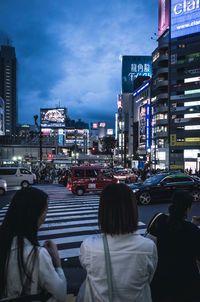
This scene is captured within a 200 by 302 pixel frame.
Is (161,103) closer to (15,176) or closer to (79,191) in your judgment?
(15,176)

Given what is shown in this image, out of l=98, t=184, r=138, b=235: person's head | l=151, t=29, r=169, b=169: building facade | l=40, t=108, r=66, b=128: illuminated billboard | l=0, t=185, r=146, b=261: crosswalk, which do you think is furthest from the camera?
l=40, t=108, r=66, b=128: illuminated billboard

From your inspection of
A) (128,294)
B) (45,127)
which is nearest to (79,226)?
(128,294)

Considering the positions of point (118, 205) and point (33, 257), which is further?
point (118, 205)

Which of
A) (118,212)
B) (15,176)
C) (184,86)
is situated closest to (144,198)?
(118,212)

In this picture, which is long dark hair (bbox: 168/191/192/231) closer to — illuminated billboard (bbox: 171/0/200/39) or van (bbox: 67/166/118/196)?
van (bbox: 67/166/118/196)

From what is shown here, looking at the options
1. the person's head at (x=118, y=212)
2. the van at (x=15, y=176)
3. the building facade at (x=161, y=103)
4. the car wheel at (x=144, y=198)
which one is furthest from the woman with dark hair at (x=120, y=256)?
the building facade at (x=161, y=103)

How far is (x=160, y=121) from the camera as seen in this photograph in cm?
6216

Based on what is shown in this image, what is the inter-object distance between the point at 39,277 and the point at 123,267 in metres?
0.68

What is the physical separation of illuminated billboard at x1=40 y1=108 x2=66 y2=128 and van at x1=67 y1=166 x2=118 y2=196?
301 feet

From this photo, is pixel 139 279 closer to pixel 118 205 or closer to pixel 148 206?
pixel 118 205

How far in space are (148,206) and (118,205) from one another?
10562mm

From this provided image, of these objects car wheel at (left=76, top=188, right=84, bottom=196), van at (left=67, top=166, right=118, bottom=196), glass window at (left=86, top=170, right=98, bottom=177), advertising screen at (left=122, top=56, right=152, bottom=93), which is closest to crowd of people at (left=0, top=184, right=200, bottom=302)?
van at (left=67, top=166, right=118, bottom=196)

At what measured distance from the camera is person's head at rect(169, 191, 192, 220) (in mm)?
2645

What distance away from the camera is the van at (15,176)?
21.5 m
